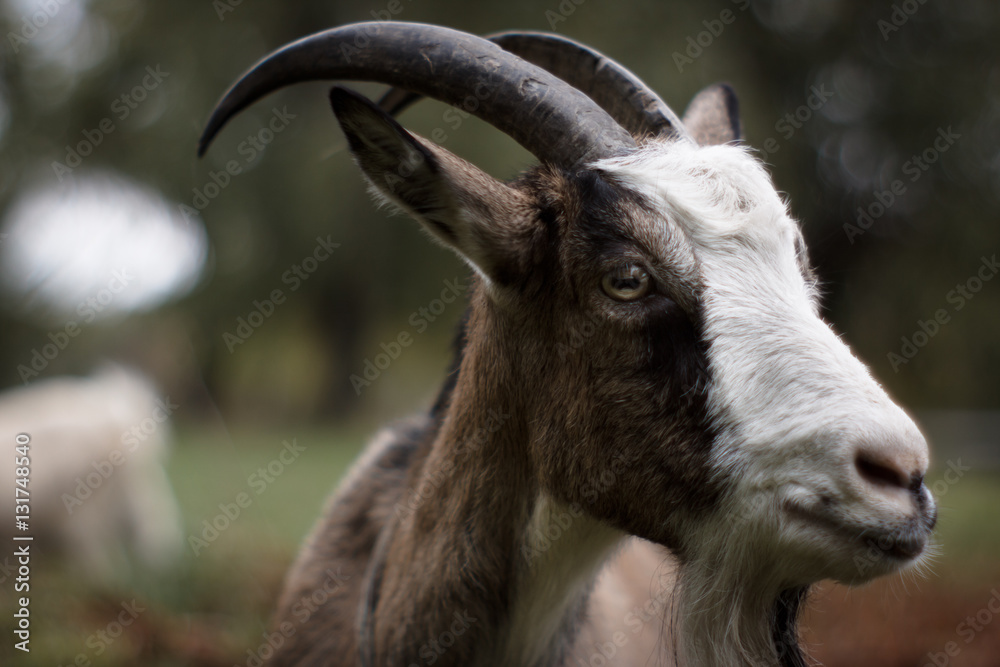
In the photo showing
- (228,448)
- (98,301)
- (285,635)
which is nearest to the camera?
(285,635)

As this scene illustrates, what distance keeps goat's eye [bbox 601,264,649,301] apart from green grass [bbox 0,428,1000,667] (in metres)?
0.96

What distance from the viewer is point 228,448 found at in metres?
14.2

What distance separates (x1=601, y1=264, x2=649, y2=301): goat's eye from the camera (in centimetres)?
182

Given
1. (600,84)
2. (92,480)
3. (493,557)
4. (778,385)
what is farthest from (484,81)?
(92,480)

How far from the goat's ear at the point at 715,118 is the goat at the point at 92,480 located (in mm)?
4986

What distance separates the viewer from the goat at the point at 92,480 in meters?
5.57

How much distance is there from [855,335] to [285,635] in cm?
982

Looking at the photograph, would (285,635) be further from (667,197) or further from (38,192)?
(38,192)

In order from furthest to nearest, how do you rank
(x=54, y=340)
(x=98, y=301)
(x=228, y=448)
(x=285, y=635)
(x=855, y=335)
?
(x=228, y=448) < (x=855, y=335) < (x=54, y=340) < (x=98, y=301) < (x=285, y=635)

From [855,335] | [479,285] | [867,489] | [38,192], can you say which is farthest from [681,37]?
[867,489]
